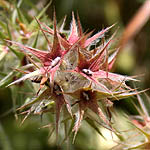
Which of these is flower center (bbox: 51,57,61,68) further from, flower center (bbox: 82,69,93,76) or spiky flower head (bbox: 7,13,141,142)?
flower center (bbox: 82,69,93,76)

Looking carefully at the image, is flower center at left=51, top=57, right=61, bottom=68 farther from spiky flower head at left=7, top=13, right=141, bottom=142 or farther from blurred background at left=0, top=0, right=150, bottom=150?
blurred background at left=0, top=0, right=150, bottom=150

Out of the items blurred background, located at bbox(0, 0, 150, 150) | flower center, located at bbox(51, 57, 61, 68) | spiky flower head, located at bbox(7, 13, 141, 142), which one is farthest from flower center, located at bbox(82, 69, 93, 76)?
blurred background, located at bbox(0, 0, 150, 150)

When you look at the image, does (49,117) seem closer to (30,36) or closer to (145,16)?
(30,36)

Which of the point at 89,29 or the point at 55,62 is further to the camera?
the point at 89,29

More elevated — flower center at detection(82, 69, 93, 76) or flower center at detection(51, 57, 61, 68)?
flower center at detection(51, 57, 61, 68)

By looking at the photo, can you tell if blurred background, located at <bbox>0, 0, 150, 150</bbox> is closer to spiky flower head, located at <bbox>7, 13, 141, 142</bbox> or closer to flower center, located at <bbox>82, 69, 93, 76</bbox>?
spiky flower head, located at <bbox>7, 13, 141, 142</bbox>

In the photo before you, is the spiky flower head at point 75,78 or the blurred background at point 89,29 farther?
the blurred background at point 89,29

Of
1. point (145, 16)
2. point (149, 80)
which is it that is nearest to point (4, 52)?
point (145, 16)

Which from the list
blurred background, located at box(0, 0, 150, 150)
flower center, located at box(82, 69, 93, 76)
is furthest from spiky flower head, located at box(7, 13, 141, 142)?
blurred background, located at box(0, 0, 150, 150)

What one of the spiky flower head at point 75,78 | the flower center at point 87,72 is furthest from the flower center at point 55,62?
the flower center at point 87,72

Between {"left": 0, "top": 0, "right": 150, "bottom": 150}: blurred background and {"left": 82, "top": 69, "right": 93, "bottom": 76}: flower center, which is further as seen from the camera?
{"left": 0, "top": 0, "right": 150, "bottom": 150}: blurred background

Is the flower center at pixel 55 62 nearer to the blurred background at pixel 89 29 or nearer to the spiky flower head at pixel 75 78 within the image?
the spiky flower head at pixel 75 78

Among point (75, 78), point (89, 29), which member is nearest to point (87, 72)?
point (75, 78)

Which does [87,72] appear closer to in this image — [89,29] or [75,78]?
[75,78]
